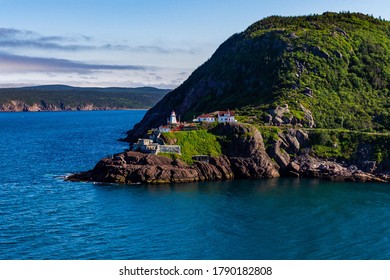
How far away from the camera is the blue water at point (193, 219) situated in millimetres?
69062

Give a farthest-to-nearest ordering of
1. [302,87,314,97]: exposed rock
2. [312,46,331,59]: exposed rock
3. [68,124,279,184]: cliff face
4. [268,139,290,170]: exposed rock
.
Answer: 1. [312,46,331,59]: exposed rock
2. [302,87,314,97]: exposed rock
3. [268,139,290,170]: exposed rock
4. [68,124,279,184]: cliff face

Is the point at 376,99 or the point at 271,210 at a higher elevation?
the point at 376,99

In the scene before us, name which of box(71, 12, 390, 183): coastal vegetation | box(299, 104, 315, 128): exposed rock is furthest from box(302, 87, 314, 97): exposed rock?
box(299, 104, 315, 128): exposed rock

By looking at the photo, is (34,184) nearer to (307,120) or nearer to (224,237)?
(224,237)

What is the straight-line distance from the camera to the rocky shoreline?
377 feet

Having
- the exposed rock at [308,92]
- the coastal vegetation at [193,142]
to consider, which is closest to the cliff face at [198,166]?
the coastal vegetation at [193,142]

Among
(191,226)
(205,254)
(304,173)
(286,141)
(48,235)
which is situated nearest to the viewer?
(205,254)

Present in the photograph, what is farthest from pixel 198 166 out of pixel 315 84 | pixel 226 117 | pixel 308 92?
pixel 315 84

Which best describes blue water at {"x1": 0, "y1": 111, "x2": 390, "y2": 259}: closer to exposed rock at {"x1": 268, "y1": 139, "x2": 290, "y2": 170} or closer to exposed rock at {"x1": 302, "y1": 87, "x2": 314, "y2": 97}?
exposed rock at {"x1": 268, "y1": 139, "x2": 290, "y2": 170}

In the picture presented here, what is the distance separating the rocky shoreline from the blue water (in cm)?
492

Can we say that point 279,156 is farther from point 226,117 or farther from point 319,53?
point 319,53

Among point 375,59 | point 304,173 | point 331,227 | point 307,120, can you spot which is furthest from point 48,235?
point 375,59

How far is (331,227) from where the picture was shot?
81438 millimetres

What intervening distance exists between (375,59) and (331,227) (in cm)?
12611
